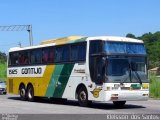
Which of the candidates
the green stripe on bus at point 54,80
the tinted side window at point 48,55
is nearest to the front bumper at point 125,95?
the green stripe on bus at point 54,80

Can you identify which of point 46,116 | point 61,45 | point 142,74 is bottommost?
point 46,116

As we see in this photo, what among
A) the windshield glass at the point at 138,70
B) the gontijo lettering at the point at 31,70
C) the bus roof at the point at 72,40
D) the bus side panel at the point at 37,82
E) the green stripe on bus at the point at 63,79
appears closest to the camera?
the windshield glass at the point at 138,70

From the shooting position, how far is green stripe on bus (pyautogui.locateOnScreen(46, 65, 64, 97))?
23.1m

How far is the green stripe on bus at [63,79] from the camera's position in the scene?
22.2 m

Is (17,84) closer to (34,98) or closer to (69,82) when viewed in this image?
(34,98)

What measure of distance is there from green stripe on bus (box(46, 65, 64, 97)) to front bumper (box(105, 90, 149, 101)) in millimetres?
4284

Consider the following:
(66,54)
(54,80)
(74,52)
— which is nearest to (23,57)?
(54,80)

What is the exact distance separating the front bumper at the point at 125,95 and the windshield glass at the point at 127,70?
0.49 m

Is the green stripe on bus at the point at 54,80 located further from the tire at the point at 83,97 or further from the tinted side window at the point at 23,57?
the tinted side window at the point at 23,57

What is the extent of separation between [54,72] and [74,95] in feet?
7.95

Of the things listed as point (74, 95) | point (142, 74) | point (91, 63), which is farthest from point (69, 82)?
point (142, 74)

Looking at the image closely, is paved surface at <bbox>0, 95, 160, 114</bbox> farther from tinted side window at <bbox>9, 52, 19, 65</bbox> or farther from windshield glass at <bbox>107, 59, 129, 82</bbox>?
tinted side window at <bbox>9, 52, 19, 65</bbox>

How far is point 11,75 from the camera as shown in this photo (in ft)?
94.0

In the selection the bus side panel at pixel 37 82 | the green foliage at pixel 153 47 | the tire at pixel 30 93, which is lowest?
the tire at pixel 30 93
